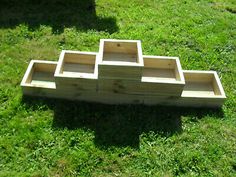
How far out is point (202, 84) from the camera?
22.2ft

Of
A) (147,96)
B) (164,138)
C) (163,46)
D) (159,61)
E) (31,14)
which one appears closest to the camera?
(164,138)

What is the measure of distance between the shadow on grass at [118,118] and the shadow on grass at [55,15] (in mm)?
2667

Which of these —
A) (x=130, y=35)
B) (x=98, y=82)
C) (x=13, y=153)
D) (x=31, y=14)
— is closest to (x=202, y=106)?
(x=98, y=82)

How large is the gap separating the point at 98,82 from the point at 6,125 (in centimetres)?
175

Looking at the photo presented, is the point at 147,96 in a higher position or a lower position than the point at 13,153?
higher

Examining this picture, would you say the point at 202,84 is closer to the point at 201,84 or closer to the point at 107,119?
the point at 201,84

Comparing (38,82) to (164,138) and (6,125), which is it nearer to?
(6,125)

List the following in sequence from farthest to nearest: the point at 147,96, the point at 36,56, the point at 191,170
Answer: the point at 36,56
the point at 147,96
the point at 191,170

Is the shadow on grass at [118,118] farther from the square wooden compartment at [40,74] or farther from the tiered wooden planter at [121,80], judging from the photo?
the square wooden compartment at [40,74]

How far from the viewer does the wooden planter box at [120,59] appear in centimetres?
569

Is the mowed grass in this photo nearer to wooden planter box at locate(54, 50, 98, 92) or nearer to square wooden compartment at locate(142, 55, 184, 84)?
wooden planter box at locate(54, 50, 98, 92)

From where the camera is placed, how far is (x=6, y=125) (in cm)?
582

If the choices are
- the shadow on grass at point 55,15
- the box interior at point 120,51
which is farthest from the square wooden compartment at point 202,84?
the shadow on grass at point 55,15

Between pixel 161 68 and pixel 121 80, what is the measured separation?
1250 mm
